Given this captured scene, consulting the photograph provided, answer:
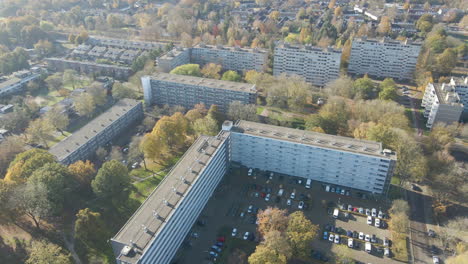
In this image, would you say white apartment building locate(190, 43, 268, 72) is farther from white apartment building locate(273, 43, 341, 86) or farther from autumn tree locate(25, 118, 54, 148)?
autumn tree locate(25, 118, 54, 148)

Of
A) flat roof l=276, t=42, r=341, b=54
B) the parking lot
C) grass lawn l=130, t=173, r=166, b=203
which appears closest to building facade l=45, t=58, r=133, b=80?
flat roof l=276, t=42, r=341, b=54

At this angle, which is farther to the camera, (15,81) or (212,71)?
(212,71)

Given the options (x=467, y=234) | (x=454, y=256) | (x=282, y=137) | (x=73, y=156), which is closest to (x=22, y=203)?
(x=73, y=156)

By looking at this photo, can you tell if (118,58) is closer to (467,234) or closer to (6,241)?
(6,241)

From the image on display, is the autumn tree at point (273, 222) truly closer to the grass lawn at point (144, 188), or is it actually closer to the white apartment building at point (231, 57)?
the grass lawn at point (144, 188)

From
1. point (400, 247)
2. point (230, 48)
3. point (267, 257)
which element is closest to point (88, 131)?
point (267, 257)

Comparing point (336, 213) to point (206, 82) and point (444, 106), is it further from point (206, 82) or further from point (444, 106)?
point (206, 82)
